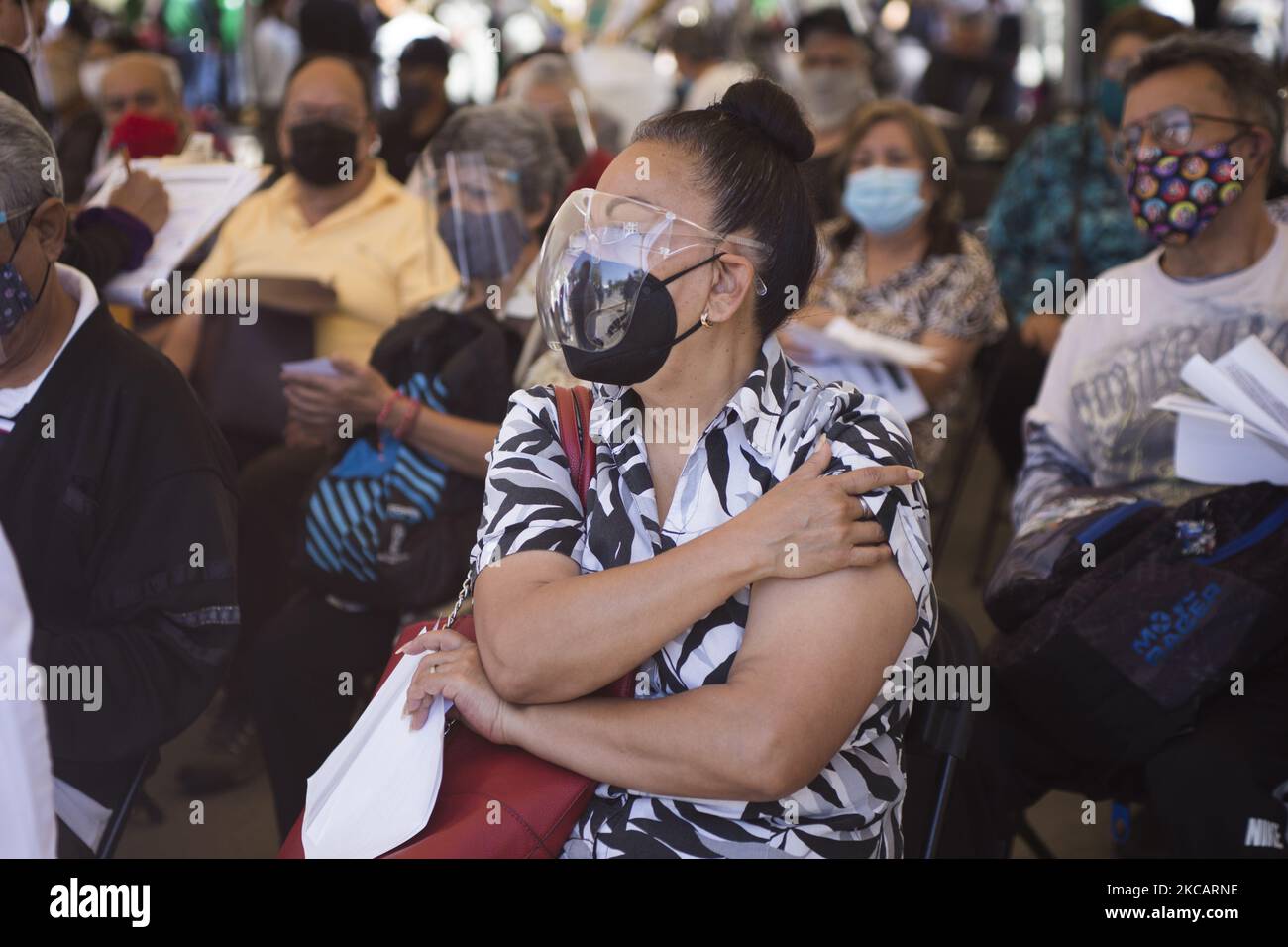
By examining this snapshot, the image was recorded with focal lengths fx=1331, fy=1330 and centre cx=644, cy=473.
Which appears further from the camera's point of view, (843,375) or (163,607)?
(843,375)

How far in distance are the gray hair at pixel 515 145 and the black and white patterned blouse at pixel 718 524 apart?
1318 mm

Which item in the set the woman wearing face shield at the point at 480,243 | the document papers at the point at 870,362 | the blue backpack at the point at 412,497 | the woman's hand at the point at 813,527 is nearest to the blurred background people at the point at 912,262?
the document papers at the point at 870,362

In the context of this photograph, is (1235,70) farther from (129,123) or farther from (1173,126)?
(129,123)

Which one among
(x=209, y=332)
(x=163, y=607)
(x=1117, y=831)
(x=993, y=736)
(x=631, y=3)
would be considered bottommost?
(x=1117, y=831)

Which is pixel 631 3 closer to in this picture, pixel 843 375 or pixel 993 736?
pixel 843 375

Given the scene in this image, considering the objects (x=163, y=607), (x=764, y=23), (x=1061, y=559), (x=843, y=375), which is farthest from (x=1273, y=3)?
(x=163, y=607)

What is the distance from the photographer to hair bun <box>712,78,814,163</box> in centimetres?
181

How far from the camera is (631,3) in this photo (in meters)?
9.61

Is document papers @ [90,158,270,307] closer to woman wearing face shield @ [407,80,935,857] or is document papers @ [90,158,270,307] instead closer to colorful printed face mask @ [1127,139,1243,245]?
woman wearing face shield @ [407,80,935,857]

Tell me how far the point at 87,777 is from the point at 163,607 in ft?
0.92

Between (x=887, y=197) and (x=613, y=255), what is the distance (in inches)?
91.4

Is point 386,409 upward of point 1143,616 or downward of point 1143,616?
upward

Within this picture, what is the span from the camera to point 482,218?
3.01 metres

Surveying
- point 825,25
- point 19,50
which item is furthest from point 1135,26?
point 19,50
